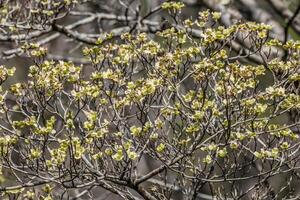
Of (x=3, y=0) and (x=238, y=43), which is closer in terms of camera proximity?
(x=3, y=0)

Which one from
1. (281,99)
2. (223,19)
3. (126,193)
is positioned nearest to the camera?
(281,99)

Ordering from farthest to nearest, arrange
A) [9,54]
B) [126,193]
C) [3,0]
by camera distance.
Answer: [9,54]
[3,0]
[126,193]

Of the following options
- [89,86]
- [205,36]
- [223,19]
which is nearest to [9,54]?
[223,19]

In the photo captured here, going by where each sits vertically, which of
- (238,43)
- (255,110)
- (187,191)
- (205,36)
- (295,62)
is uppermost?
(238,43)

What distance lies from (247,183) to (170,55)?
25.2 feet

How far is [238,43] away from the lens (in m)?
7.32

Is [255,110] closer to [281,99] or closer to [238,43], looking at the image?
[281,99]

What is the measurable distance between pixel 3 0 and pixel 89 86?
7.89 ft

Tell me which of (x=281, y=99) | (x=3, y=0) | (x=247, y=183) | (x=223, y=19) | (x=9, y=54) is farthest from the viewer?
(x=247, y=183)

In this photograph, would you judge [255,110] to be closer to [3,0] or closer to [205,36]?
[205,36]

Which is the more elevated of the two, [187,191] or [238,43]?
[238,43]

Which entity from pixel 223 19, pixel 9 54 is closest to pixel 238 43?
pixel 223 19

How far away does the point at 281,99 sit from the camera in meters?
3.82

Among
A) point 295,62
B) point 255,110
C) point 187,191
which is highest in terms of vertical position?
point 295,62
